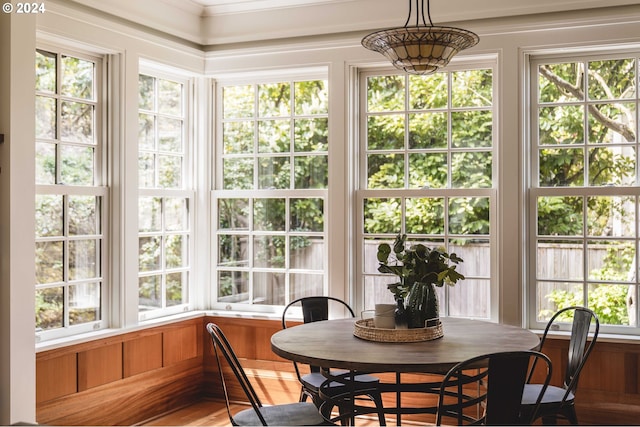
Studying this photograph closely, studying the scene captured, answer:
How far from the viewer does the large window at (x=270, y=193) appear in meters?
5.52

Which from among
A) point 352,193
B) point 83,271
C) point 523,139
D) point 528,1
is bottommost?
point 83,271

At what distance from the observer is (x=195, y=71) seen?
563 centimetres

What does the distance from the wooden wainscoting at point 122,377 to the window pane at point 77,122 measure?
1.34 meters

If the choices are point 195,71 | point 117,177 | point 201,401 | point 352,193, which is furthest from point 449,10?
point 201,401

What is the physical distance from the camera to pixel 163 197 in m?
5.41

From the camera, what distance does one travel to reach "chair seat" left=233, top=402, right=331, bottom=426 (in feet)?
11.2

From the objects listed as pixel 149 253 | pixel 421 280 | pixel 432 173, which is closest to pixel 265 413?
pixel 421 280

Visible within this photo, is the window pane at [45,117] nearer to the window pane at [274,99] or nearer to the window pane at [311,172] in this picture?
the window pane at [274,99]

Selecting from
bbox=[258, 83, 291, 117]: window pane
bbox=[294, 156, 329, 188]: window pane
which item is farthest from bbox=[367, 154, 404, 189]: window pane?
bbox=[258, 83, 291, 117]: window pane

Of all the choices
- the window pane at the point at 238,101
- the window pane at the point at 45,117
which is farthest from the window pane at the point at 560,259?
the window pane at the point at 45,117

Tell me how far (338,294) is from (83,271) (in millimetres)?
1806

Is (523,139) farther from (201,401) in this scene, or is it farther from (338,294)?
(201,401)

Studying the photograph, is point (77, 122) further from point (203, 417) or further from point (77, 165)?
point (203, 417)

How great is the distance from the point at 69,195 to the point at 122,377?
127 centimetres
